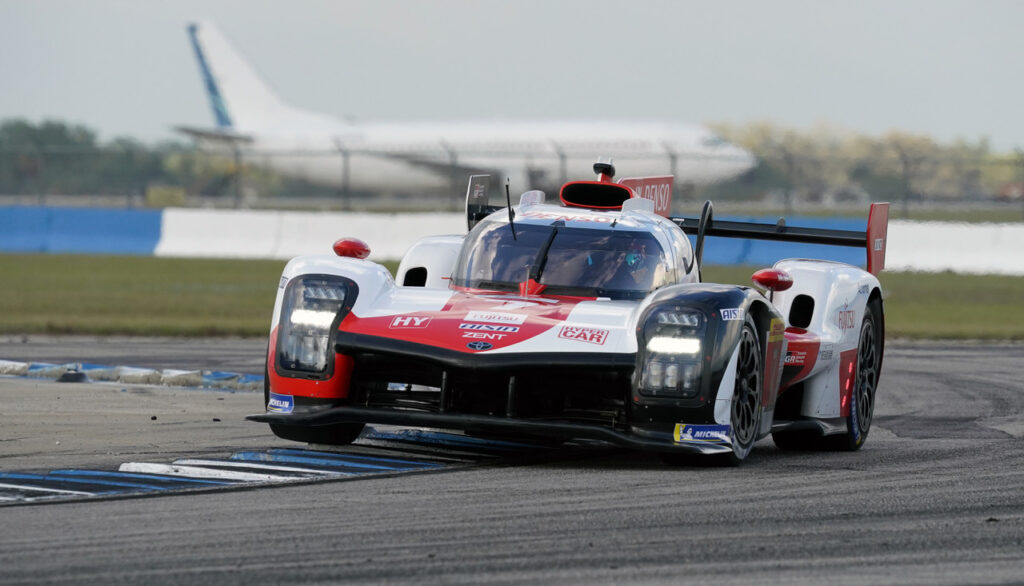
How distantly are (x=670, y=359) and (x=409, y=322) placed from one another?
4.20ft

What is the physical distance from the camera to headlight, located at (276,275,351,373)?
25.2 ft

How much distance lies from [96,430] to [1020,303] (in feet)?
59.6

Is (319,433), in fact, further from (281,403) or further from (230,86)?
(230,86)

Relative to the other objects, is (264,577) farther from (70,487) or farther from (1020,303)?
(1020,303)

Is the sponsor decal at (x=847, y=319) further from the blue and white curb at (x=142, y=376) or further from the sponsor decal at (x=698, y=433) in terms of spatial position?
the blue and white curb at (x=142, y=376)

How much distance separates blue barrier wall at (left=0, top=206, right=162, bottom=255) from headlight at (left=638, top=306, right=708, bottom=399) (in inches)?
1117

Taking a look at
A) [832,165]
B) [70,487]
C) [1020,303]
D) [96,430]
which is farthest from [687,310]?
[832,165]

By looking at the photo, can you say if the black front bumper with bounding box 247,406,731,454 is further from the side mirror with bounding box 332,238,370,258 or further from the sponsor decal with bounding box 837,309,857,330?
the sponsor decal with bounding box 837,309,857,330

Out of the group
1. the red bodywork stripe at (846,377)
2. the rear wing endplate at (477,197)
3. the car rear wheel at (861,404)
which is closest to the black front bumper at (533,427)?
the car rear wheel at (861,404)

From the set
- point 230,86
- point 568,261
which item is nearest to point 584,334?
point 568,261

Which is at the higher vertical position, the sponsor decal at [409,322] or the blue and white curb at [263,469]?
the sponsor decal at [409,322]

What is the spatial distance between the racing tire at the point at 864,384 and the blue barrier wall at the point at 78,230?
26538mm

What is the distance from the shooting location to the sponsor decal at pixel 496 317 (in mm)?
7578

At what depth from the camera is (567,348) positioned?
24.0ft
